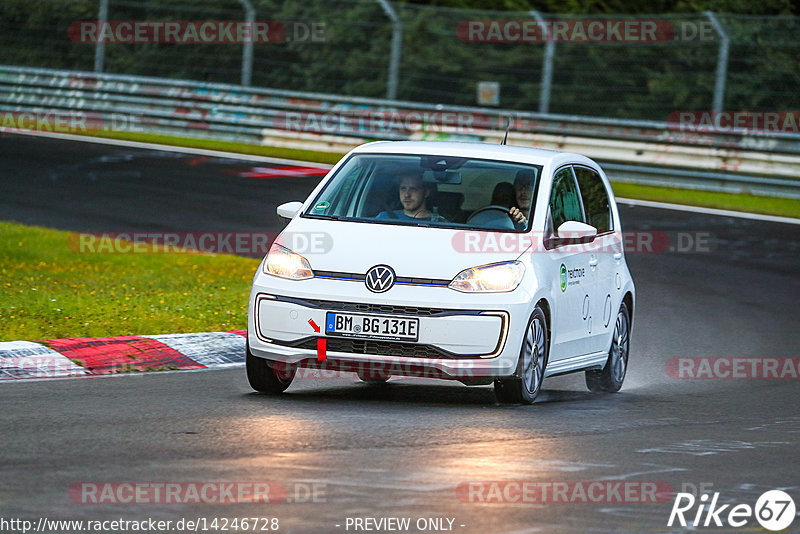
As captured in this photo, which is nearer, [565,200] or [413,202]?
[413,202]

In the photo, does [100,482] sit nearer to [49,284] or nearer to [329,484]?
[329,484]

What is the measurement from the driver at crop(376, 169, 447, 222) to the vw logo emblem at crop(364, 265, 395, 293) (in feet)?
2.76

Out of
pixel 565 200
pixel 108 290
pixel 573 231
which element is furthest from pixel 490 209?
pixel 108 290

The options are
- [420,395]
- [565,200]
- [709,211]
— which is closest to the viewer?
[420,395]

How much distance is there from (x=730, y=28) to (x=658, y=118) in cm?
459

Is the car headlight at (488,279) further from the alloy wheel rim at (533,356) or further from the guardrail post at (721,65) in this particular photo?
the guardrail post at (721,65)

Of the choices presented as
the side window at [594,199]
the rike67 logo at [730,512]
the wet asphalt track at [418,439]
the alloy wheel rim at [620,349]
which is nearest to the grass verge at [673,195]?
the wet asphalt track at [418,439]

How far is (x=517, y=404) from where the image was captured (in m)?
9.48

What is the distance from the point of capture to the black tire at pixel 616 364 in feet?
36.4

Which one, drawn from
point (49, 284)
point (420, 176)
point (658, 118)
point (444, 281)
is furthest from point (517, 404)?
point (658, 118)

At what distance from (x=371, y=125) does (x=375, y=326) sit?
17962 mm

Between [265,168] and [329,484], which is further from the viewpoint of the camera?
[265,168]

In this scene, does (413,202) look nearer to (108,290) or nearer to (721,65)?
(108,290)

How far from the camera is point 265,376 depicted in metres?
9.50
